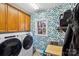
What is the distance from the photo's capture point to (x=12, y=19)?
1646mm

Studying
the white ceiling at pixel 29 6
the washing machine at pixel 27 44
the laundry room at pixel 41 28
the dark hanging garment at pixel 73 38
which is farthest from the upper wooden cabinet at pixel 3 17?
the dark hanging garment at pixel 73 38

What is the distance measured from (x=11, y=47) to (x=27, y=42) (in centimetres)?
21

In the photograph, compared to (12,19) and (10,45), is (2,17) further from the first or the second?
(10,45)

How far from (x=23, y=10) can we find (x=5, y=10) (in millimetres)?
214

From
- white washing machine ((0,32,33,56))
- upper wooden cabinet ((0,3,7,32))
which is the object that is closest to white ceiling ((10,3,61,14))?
upper wooden cabinet ((0,3,7,32))

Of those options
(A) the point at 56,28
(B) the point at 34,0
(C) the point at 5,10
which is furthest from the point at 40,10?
(C) the point at 5,10

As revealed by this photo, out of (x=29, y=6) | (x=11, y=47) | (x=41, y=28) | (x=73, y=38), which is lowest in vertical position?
(x=11, y=47)

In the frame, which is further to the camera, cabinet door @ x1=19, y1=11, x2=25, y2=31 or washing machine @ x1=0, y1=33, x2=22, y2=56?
cabinet door @ x1=19, y1=11, x2=25, y2=31

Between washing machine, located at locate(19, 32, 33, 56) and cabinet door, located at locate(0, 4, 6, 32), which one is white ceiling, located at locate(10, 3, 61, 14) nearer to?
cabinet door, located at locate(0, 4, 6, 32)

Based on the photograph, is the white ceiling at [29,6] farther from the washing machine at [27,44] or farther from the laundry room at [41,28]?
the washing machine at [27,44]

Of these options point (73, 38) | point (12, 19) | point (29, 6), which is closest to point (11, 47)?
point (12, 19)

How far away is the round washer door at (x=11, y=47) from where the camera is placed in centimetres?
159

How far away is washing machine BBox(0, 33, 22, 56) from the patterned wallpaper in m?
0.21

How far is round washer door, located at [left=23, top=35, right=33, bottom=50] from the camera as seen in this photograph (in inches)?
67.7
